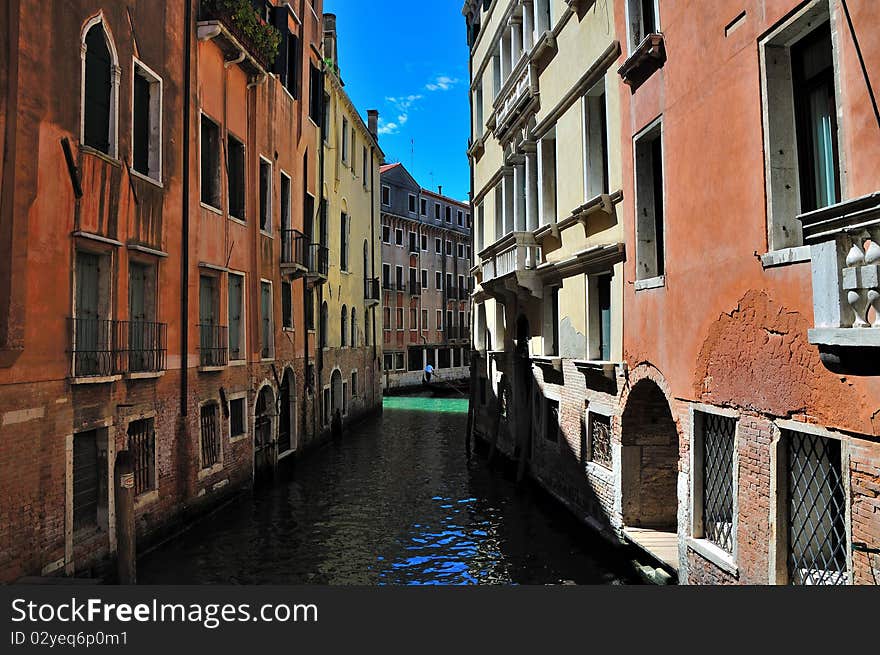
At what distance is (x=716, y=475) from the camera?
22.4 feet

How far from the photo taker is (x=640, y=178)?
8.45 meters

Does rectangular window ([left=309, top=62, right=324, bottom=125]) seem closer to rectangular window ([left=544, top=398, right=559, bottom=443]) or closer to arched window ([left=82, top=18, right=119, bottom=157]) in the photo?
arched window ([left=82, top=18, right=119, bottom=157])

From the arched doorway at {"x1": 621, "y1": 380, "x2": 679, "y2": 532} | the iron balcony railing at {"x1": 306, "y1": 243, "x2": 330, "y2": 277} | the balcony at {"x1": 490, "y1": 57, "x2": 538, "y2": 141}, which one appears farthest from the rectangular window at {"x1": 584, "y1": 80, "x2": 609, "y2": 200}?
the iron balcony railing at {"x1": 306, "y1": 243, "x2": 330, "y2": 277}

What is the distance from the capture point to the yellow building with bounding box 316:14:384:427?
2061 cm

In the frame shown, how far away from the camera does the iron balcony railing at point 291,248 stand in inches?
597

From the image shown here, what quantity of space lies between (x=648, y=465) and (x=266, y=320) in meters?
8.28

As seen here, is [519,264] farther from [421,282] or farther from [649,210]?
[421,282]

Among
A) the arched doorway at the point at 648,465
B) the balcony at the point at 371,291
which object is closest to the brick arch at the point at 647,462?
the arched doorway at the point at 648,465

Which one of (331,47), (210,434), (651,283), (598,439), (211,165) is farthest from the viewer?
(331,47)

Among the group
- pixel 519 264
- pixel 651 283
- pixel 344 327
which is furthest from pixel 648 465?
pixel 344 327

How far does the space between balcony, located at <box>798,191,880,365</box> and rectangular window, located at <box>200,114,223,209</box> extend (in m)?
9.53

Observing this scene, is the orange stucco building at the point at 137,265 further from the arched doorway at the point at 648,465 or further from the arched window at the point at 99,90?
the arched doorway at the point at 648,465

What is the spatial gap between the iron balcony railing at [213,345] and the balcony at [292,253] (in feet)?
10.8

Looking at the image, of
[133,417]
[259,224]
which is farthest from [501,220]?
[133,417]
